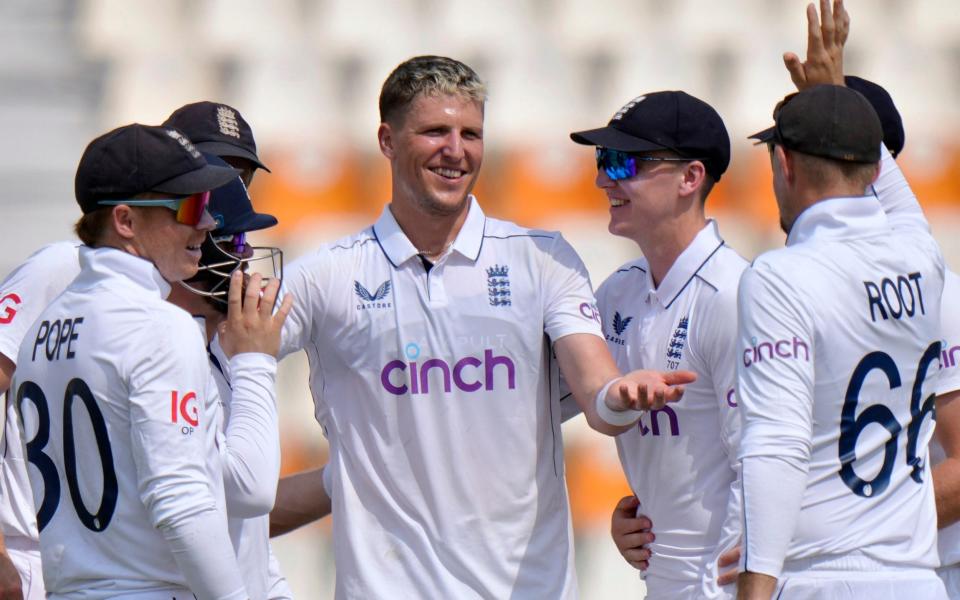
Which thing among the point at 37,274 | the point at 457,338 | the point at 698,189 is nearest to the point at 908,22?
A: the point at 698,189

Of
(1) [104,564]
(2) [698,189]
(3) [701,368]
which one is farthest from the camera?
(2) [698,189]

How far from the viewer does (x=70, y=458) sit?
2.34 m

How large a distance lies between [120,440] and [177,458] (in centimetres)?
10

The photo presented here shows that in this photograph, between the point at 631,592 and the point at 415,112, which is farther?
the point at 631,592

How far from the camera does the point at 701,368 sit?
2.95 metres

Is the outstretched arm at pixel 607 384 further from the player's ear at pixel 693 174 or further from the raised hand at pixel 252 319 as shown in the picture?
the raised hand at pixel 252 319

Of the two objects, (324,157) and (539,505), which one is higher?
(324,157)

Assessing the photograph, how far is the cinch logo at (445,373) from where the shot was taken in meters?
2.99

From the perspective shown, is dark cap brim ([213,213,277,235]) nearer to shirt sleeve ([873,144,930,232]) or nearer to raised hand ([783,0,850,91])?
raised hand ([783,0,850,91])

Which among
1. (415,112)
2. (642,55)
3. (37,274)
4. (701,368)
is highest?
(642,55)

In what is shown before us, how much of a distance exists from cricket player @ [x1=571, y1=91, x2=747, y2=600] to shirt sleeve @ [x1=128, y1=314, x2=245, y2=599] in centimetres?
100

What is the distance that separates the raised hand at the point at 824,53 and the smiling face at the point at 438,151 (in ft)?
2.19

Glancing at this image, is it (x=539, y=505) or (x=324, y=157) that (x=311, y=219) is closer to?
(x=324, y=157)

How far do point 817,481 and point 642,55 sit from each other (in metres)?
3.12
